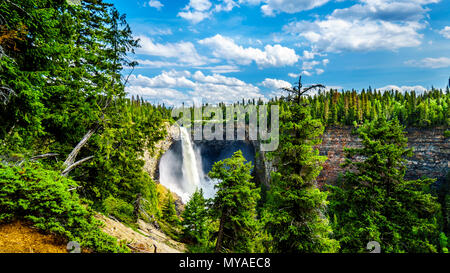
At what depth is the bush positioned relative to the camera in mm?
4727

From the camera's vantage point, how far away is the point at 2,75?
219 inches

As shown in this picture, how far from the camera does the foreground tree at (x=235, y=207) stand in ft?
42.5

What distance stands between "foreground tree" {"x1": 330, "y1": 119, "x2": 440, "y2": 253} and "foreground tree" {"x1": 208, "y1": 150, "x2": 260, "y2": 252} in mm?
4676

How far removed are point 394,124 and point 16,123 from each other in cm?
1561

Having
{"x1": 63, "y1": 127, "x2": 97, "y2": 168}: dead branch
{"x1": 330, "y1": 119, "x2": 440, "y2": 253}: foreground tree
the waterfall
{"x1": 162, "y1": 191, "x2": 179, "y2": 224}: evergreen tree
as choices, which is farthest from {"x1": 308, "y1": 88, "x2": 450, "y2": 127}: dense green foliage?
{"x1": 63, "y1": 127, "x2": 97, "y2": 168}: dead branch

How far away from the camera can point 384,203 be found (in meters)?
10.3

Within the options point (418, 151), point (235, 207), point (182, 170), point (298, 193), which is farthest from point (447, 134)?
point (182, 170)

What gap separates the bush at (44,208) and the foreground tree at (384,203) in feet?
32.7

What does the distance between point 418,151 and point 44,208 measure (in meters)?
62.8

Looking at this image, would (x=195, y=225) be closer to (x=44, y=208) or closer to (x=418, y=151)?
(x=44, y=208)

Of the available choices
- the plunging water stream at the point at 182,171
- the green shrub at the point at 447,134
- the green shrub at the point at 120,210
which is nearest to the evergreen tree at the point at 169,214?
the green shrub at the point at 120,210

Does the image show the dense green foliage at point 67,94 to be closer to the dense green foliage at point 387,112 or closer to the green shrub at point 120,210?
the green shrub at point 120,210

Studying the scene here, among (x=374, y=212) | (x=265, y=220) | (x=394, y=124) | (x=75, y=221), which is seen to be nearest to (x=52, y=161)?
(x=75, y=221)

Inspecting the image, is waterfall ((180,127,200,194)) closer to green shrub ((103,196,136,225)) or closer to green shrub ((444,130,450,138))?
green shrub ((103,196,136,225))
